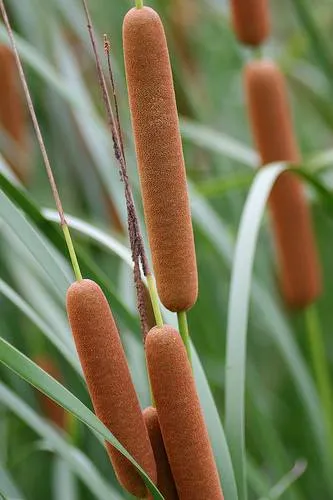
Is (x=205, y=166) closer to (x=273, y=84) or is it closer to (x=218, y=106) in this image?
(x=218, y=106)

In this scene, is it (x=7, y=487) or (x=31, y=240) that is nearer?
(x=31, y=240)

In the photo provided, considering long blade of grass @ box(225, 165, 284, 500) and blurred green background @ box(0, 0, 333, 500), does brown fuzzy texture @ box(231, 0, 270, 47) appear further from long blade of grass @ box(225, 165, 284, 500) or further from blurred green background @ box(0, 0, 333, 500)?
long blade of grass @ box(225, 165, 284, 500)

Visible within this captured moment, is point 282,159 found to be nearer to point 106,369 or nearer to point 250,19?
point 250,19

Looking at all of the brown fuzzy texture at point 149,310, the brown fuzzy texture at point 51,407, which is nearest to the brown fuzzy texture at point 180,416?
the brown fuzzy texture at point 149,310

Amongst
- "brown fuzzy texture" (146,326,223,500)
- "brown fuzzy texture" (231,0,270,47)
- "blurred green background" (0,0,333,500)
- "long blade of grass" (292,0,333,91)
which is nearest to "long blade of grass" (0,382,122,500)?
"blurred green background" (0,0,333,500)

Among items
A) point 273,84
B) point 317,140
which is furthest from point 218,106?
point 273,84

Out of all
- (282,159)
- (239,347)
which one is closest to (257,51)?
(282,159)
